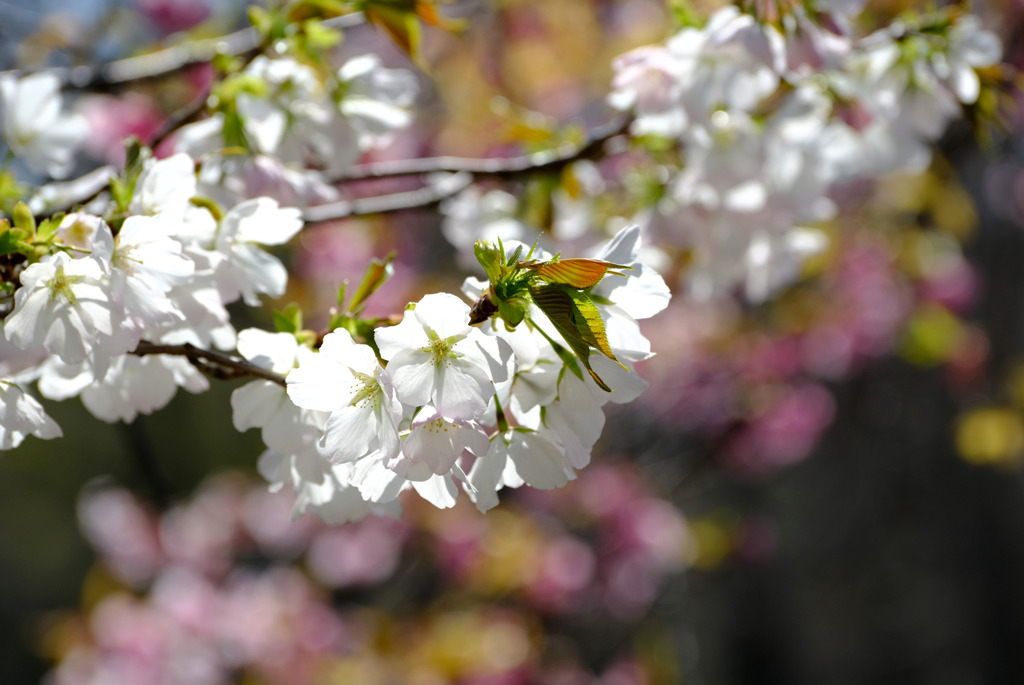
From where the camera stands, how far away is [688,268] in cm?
123

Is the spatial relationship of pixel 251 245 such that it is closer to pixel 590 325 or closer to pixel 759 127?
pixel 590 325

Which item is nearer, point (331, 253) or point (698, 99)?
point (698, 99)

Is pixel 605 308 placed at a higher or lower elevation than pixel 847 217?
higher

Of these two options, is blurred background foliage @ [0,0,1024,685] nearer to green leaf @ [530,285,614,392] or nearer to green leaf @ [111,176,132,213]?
green leaf @ [111,176,132,213]

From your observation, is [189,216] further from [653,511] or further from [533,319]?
[653,511]

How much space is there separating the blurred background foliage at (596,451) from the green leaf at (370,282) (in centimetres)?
122

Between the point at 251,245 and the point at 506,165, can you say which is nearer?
the point at 251,245

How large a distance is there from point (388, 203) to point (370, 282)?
1.46ft

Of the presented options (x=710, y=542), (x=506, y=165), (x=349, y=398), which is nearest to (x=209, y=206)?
(x=349, y=398)

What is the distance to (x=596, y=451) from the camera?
359 cm

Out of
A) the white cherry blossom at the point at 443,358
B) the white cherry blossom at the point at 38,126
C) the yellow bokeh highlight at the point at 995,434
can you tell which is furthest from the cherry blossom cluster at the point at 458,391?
the yellow bokeh highlight at the point at 995,434

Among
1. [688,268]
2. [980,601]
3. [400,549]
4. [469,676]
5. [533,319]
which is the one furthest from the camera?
[980,601]

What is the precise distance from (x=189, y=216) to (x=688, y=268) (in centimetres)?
80

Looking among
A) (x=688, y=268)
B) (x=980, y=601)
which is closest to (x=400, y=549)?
(x=688, y=268)
